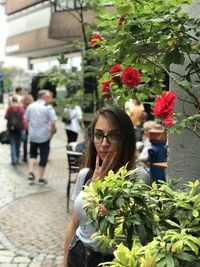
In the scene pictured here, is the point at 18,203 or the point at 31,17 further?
the point at 31,17

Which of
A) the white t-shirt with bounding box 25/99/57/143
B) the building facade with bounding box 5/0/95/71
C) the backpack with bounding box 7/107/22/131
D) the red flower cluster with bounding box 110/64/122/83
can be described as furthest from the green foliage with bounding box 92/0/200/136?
the building facade with bounding box 5/0/95/71

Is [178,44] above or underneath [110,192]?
above

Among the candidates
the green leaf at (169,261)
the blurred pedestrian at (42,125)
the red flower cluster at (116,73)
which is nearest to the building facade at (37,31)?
the blurred pedestrian at (42,125)

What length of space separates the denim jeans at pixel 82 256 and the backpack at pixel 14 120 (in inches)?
357

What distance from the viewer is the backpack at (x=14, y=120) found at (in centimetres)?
1148

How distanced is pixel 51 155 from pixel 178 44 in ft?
39.7

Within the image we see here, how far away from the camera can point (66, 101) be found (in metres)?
7.39

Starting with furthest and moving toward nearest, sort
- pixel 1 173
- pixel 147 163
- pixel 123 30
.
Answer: pixel 1 173
pixel 147 163
pixel 123 30

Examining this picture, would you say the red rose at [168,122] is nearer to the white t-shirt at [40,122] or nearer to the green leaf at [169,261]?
the green leaf at [169,261]

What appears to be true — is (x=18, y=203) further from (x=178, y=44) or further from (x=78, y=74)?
(x=178, y=44)

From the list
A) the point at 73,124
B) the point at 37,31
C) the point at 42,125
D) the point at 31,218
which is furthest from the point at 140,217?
the point at 37,31

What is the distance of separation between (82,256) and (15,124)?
363 inches

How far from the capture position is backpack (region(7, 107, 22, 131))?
37.7 ft

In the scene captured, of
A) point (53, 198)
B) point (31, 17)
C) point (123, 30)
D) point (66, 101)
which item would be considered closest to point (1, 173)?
point (53, 198)
